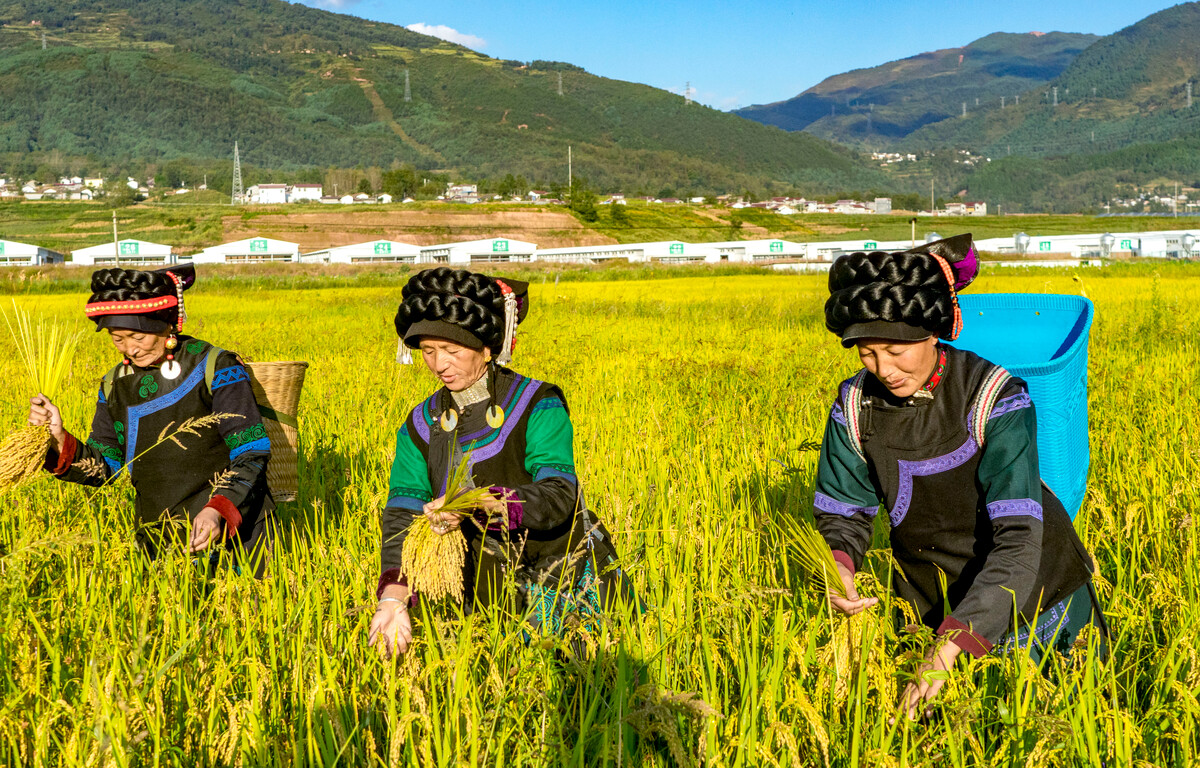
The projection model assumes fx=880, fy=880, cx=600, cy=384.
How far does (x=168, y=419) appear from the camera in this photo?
119 inches

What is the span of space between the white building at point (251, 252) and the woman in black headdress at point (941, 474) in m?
84.1

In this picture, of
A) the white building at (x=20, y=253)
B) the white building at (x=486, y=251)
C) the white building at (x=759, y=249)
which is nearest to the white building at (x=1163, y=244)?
the white building at (x=759, y=249)

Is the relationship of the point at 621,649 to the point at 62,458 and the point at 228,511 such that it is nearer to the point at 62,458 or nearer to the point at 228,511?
the point at 228,511

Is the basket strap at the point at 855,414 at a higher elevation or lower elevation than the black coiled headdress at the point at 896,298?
lower

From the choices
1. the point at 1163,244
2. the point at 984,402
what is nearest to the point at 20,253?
the point at 984,402

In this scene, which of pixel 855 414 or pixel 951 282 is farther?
pixel 855 414

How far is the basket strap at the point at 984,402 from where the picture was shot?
6.51ft

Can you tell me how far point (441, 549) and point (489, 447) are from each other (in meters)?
0.56

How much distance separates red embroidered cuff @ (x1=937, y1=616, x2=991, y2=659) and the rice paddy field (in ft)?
0.16

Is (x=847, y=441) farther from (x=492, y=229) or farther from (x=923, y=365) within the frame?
(x=492, y=229)

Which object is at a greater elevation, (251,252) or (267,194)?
(267,194)

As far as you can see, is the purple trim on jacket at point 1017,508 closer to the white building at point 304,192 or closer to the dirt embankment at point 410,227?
the dirt embankment at point 410,227

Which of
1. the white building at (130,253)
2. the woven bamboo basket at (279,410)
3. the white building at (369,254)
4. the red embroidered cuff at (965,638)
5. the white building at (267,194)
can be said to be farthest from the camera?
the white building at (267,194)

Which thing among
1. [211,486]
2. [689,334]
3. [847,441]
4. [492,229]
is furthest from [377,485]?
[492,229]
